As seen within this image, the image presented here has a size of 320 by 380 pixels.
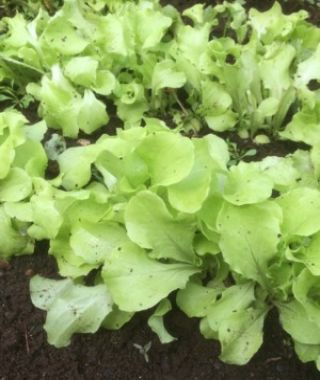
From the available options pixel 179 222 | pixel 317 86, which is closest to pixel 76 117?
pixel 179 222

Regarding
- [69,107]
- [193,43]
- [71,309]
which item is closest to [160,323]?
[71,309]

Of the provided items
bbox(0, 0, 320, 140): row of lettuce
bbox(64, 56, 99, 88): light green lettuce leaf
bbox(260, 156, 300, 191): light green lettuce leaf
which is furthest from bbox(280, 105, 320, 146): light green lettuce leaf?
bbox(64, 56, 99, 88): light green lettuce leaf

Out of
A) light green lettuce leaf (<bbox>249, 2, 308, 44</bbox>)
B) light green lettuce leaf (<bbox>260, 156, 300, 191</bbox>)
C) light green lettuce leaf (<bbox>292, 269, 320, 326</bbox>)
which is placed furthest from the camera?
light green lettuce leaf (<bbox>249, 2, 308, 44</bbox>)

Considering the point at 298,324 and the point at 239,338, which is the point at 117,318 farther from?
the point at 298,324

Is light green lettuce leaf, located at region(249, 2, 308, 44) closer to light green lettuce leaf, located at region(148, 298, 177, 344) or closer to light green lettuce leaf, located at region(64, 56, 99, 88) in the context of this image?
light green lettuce leaf, located at region(64, 56, 99, 88)

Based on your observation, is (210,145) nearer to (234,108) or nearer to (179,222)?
(179,222)

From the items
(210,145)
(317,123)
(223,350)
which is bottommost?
(223,350)
